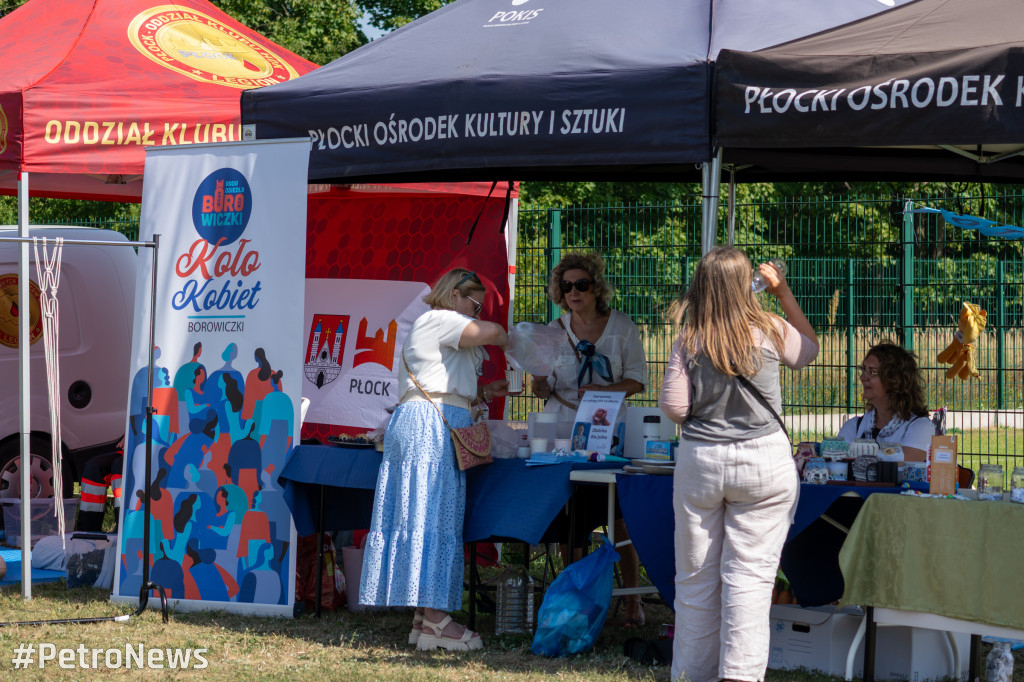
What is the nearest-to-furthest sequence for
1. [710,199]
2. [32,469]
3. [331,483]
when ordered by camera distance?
1. [710,199]
2. [331,483]
3. [32,469]

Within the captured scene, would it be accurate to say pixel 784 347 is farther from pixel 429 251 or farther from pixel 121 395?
pixel 121 395

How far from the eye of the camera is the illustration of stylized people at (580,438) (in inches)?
192

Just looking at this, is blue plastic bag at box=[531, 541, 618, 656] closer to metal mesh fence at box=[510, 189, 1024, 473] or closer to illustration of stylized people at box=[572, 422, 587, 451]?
illustration of stylized people at box=[572, 422, 587, 451]

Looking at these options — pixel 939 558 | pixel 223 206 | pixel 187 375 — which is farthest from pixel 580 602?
pixel 223 206

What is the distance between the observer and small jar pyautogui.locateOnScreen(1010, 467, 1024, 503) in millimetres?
3959

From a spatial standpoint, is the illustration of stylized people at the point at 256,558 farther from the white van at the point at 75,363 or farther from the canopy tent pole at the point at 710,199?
the white van at the point at 75,363

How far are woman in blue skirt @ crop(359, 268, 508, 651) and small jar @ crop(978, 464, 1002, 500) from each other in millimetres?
1890

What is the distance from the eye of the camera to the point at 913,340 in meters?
8.53

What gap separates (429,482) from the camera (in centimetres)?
478

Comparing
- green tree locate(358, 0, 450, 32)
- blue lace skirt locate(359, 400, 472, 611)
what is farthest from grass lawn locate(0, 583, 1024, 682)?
green tree locate(358, 0, 450, 32)

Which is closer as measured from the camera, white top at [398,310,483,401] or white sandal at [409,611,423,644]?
white top at [398,310,483,401]

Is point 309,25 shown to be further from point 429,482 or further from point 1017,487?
point 1017,487

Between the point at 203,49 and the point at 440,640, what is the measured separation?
13.0 feet

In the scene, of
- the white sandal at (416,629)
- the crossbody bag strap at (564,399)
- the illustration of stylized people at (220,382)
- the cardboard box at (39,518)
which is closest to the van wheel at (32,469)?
the cardboard box at (39,518)
